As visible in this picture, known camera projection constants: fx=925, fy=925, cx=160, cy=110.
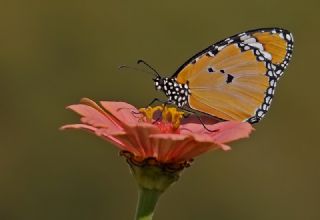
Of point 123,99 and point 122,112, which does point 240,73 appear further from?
point 123,99

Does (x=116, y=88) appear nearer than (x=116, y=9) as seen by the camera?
Yes

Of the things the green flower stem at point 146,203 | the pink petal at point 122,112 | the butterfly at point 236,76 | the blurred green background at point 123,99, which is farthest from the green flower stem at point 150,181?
the blurred green background at point 123,99

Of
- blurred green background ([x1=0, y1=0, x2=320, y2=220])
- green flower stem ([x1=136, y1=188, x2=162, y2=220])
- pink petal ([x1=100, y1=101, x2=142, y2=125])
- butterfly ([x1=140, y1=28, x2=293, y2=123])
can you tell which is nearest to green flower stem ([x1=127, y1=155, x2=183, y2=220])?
green flower stem ([x1=136, y1=188, x2=162, y2=220])

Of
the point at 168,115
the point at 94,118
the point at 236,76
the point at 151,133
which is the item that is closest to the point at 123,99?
the point at 236,76

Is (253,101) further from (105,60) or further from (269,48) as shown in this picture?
(105,60)

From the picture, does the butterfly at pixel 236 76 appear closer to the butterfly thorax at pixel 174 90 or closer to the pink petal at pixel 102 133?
the butterfly thorax at pixel 174 90

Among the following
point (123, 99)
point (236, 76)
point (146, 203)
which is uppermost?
point (236, 76)

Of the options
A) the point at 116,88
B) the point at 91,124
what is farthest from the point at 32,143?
the point at 91,124

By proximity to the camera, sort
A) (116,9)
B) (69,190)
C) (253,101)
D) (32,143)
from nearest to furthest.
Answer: (253,101), (69,190), (32,143), (116,9)
